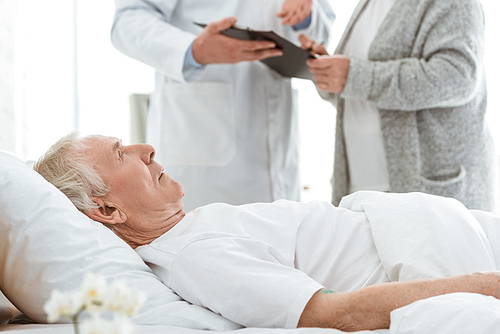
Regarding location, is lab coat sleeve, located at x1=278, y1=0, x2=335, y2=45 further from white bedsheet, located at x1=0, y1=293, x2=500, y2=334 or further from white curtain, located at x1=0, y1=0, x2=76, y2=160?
white bedsheet, located at x1=0, y1=293, x2=500, y2=334

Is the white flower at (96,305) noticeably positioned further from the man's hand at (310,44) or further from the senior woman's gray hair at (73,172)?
the man's hand at (310,44)

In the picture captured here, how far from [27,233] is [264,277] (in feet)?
1.42

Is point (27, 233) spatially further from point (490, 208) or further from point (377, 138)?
point (490, 208)

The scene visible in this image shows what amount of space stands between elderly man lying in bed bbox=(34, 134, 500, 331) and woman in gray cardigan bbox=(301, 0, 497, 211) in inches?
22.4

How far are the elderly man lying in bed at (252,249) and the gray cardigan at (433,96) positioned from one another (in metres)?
0.57

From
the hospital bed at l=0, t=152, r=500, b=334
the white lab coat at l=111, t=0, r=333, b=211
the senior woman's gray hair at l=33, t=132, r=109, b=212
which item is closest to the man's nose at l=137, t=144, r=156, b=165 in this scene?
the senior woman's gray hair at l=33, t=132, r=109, b=212

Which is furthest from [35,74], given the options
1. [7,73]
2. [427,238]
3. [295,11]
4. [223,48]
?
[427,238]

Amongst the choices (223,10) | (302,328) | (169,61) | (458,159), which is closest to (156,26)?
(169,61)

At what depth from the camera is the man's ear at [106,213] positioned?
982 millimetres

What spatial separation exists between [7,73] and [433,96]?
144 cm

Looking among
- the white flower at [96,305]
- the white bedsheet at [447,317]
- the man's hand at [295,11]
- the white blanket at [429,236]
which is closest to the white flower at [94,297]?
the white flower at [96,305]

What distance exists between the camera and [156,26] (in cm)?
162

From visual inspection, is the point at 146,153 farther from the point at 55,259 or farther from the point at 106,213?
the point at 55,259

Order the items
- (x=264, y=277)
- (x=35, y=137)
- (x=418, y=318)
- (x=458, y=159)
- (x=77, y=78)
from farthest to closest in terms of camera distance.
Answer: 1. (x=77, y=78)
2. (x=35, y=137)
3. (x=458, y=159)
4. (x=264, y=277)
5. (x=418, y=318)
